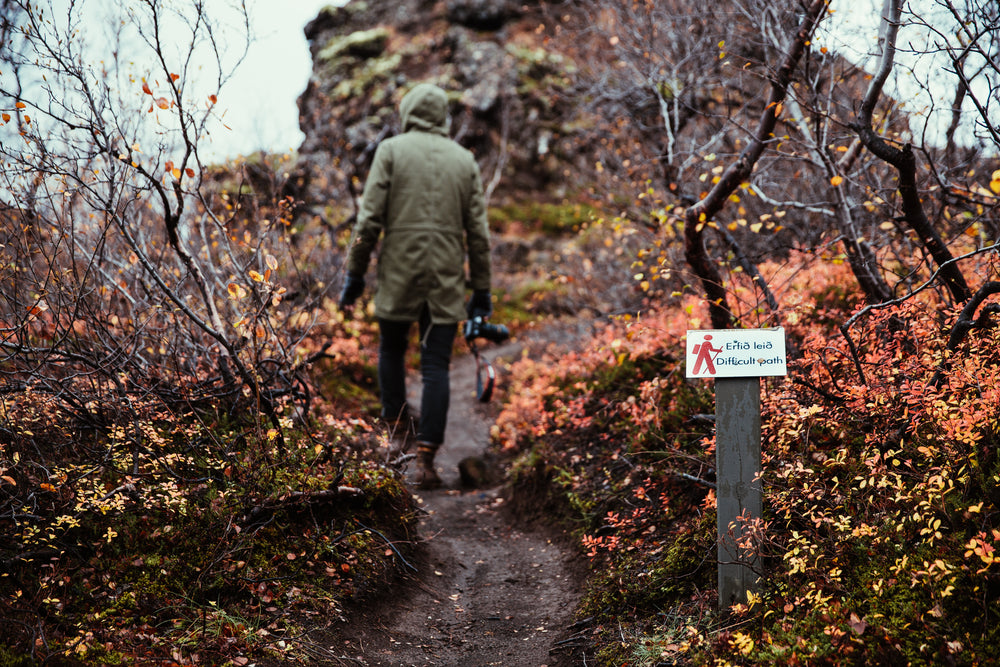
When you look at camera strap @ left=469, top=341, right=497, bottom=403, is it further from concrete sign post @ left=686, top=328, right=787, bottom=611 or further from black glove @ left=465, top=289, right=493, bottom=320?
concrete sign post @ left=686, top=328, right=787, bottom=611

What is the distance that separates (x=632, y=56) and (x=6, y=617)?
7281 mm

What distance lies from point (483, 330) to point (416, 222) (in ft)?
3.69

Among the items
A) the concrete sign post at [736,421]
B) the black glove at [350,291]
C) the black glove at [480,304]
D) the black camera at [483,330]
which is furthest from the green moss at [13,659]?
the black glove at [480,304]

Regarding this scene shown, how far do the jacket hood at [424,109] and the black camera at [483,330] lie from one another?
1735 millimetres

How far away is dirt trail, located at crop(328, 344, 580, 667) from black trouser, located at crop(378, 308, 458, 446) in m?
0.68

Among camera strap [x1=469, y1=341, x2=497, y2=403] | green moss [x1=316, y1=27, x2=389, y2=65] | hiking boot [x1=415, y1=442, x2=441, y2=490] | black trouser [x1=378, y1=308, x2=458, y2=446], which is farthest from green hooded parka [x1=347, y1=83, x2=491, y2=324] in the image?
green moss [x1=316, y1=27, x2=389, y2=65]

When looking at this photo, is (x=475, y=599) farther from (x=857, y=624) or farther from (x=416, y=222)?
(x=416, y=222)

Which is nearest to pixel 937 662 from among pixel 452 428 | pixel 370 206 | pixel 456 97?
pixel 370 206

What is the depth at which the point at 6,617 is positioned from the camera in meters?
2.43

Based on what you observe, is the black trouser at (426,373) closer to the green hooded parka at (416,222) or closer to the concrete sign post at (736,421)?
the green hooded parka at (416,222)

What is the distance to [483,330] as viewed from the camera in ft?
18.8

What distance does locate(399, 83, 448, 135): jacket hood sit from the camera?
562 centimetres

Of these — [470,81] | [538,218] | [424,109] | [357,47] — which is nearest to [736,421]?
[424,109]

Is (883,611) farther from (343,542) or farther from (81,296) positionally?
(81,296)
